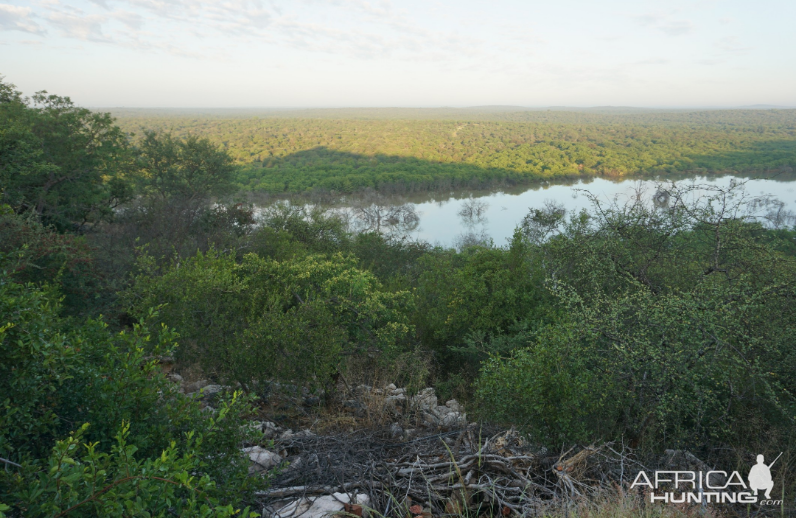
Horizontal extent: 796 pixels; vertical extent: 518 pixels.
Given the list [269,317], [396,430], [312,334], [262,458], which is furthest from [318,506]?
[269,317]

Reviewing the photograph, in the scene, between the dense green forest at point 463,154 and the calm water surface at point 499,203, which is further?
the dense green forest at point 463,154

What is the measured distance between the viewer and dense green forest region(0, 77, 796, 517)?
2893 mm

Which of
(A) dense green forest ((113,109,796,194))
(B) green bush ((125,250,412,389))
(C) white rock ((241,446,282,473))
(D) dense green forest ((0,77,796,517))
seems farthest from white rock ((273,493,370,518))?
(A) dense green forest ((113,109,796,194))

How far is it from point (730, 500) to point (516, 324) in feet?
18.9

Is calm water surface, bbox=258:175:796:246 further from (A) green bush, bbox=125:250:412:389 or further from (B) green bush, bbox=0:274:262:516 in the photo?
(B) green bush, bbox=0:274:262:516

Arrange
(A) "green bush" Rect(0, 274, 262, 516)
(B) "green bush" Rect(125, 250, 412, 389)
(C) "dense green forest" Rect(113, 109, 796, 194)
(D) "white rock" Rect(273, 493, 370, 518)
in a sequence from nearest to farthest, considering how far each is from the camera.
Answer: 1. (A) "green bush" Rect(0, 274, 262, 516)
2. (D) "white rock" Rect(273, 493, 370, 518)
3. (B) "green bush" Rect(125, 250, 412, 389)
4. (C) "dense green forest" Rect(113, 109, 796, 194)

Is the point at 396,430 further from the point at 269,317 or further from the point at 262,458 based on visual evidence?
the point at 269,317

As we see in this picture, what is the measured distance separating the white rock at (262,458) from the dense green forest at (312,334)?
14cm

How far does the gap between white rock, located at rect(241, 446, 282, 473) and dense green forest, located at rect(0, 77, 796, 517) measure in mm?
143

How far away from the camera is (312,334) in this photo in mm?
6215

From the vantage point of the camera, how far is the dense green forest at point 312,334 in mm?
2893

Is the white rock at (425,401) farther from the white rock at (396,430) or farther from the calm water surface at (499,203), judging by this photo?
the calm water surface at (499,203)

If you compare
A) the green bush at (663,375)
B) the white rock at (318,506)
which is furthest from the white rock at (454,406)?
the white rock at (318,506)

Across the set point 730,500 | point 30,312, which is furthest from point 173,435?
point 730,500
